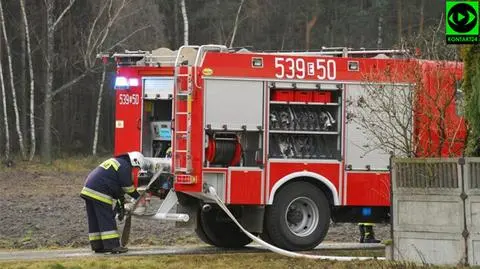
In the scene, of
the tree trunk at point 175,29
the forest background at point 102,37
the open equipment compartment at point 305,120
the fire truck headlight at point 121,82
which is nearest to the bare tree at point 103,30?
the forest background at point 102,37

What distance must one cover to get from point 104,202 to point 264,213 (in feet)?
7.14

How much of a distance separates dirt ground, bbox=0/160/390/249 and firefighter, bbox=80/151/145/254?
1.99m

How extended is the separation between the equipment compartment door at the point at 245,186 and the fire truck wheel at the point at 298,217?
329 millimetres

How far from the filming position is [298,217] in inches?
479

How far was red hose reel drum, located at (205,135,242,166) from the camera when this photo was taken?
1157 cm

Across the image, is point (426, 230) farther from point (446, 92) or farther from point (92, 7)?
point (92, 7)

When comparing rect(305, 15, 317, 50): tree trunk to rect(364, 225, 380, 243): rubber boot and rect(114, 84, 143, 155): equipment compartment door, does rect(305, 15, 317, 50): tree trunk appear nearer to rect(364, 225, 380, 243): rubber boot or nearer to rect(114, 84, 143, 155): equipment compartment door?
rect(364, 225, 380, 243): rubber boot

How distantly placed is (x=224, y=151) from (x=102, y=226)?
1914 mm

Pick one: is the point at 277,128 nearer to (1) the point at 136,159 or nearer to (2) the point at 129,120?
(1) the point at 136,159

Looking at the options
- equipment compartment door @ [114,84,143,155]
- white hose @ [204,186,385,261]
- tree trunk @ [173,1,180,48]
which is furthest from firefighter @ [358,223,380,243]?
tree trunk @ [173,1,180,48]

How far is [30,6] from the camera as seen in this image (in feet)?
132

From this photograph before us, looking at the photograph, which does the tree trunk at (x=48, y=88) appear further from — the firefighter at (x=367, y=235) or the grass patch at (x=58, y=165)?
the firefighter at (x=367, y=235)

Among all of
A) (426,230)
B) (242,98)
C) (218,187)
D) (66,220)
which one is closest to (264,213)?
(218,187)

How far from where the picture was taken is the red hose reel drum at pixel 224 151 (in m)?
11.6
